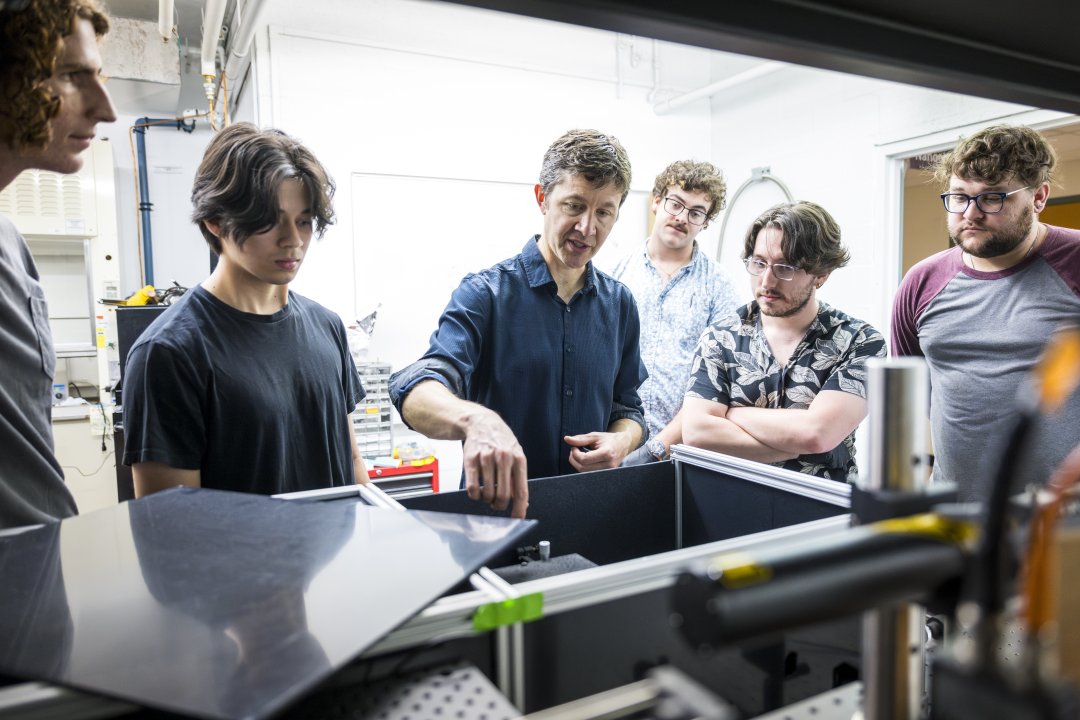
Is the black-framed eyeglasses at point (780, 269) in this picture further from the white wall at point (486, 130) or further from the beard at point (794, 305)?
the white wall at point (486, 130)

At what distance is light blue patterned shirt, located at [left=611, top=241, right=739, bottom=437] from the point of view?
7.07 feet

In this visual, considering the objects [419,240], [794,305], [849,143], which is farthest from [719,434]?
[849,143]

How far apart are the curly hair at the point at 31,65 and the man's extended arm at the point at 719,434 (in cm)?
129

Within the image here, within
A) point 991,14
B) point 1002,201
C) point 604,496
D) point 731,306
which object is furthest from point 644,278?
point 991,14

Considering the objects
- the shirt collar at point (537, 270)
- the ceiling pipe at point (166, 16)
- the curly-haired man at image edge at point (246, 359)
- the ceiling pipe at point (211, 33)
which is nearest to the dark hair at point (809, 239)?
the shirt collar at point (537, 270)

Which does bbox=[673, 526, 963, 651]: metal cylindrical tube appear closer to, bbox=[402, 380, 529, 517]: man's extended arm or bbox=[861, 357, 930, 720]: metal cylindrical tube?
bbox=[861, 357, 930, 720]: metal cylindrical tube

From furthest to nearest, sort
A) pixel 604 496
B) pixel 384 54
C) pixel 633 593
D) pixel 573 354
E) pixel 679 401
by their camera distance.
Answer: pixel 384 54 → pixel 679 401 → pixel 573 354 → pixel 604 496 → pixel 633 593

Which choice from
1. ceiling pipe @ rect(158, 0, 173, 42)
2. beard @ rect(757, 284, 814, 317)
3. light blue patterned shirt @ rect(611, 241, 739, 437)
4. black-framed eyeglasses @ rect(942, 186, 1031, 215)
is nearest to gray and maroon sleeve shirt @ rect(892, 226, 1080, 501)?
black-framed eyeglasses @ rect(942, 186, 1031, 215)

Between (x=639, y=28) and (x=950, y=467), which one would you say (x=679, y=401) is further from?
(x=639, y=28)

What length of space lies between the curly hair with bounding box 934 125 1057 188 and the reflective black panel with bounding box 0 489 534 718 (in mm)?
1561

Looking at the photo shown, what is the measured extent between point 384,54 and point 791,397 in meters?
2.79

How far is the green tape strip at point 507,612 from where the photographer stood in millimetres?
593

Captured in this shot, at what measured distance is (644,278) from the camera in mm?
2289

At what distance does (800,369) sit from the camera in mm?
1525
